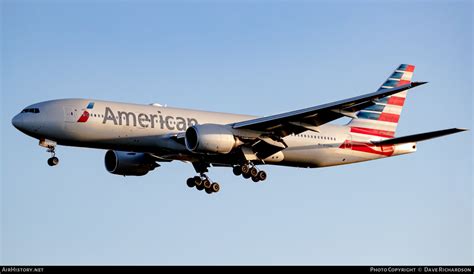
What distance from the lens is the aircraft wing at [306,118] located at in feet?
153

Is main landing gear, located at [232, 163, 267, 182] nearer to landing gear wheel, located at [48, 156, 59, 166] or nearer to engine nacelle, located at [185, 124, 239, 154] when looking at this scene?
engine nacelle, located at [185, 124, 239, 154]

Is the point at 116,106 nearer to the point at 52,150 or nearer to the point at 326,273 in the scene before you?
the point at 52,150

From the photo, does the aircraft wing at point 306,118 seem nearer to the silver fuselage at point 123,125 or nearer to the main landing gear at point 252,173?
the silver fuselage at point 123,125

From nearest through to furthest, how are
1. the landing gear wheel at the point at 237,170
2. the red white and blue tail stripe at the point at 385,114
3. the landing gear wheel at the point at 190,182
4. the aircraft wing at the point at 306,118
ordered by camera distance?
the aircraft wing at the point at 306,118
the landing gear wheel at the point at 237,170
the landing gear wheel at the point at 190,182
the red white and blue tail stripe at the point at 385,114

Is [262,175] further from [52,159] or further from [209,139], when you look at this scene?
[52,159]

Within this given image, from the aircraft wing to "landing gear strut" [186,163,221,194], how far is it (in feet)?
15.6

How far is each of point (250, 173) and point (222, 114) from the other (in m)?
3.64

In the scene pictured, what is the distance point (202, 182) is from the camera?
52.8m

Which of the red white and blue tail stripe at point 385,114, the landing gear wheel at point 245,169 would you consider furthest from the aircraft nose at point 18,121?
the red white and blue tail stripe at point 385,114

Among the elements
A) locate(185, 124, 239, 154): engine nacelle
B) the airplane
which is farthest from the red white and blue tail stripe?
Answer: locate(185, 124, 239, 154): engine nacelle

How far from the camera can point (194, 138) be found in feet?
156

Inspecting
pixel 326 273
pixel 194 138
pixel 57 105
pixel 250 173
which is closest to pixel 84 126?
pixel 57 105

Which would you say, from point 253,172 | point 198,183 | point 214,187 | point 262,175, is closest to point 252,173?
point 253,172

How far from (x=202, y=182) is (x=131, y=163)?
4764mm
